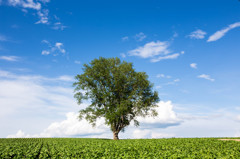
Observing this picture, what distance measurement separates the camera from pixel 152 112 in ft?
152

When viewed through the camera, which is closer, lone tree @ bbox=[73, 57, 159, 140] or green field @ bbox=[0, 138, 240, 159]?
green field @ bbox=[0, 138, 240, 159]

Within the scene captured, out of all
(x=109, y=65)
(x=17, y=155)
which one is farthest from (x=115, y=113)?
(x=17, y=155)

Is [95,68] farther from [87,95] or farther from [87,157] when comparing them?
[87,157]

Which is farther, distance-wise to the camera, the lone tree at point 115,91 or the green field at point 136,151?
the lone tree at point 115,91

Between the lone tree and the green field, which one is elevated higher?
the lone tree

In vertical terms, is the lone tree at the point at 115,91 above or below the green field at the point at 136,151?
above

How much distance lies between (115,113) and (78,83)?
11.4m

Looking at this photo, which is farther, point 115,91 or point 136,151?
point 115,91

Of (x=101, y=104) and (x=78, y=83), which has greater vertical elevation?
(x=78, y=83)

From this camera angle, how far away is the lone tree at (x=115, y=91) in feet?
147

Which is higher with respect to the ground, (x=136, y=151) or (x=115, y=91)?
(x=115, y=91)

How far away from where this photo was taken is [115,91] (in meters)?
46.1

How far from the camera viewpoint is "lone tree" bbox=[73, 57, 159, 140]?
4494cm

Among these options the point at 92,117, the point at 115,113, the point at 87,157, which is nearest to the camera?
the point at 87,157
